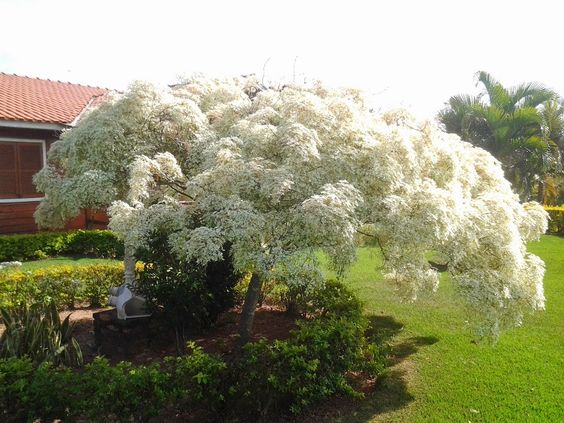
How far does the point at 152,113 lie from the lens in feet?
21.5

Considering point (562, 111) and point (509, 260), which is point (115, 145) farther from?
point (562, 111)

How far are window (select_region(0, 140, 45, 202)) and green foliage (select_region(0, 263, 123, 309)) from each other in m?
5.51

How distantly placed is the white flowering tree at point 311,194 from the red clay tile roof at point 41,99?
5.15 metres

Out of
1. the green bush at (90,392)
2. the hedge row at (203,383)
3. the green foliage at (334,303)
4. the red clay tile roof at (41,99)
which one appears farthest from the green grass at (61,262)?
the green bush at (90,392)

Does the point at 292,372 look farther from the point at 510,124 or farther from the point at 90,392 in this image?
the point at 510,124

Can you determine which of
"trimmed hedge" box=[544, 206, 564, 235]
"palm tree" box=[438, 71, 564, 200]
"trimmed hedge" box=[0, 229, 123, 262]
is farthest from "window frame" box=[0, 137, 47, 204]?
"trimmed hedge" box=[544, 206, 564, 235]

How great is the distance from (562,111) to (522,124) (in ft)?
13.4

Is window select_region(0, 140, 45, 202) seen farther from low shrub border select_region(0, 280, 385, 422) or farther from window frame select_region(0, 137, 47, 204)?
low shrub border select_region(0, 280, 385, 422)

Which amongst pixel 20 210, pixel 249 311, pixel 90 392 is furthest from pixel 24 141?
pixel 90 392

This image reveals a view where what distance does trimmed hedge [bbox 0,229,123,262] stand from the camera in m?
10.9

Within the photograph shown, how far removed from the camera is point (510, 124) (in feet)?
57.7

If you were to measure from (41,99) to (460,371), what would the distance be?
44.9 ft

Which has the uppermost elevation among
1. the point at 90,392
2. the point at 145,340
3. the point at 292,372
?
the point at 90,392

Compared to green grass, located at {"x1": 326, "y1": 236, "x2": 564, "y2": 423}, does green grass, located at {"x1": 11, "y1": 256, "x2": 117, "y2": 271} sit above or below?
above
